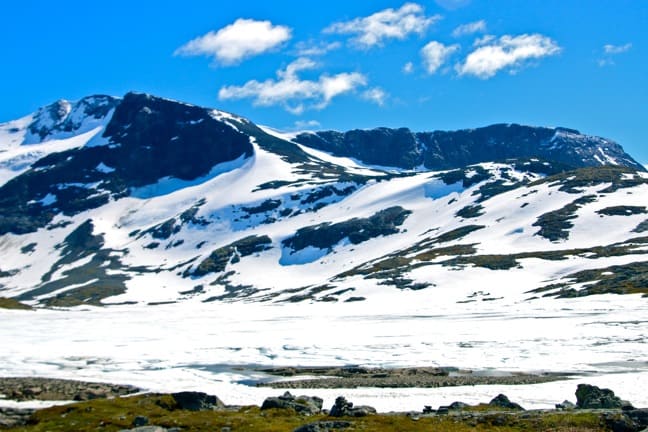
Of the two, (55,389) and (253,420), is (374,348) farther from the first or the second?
(253,420)

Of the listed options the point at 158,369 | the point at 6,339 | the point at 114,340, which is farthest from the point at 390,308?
the point at 158,369

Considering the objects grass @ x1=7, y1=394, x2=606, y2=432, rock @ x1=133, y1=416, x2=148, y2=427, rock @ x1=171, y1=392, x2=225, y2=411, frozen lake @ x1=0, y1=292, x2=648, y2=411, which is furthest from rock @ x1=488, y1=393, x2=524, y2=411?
rock @ x1=133, y1=416, x2=148, y2=427

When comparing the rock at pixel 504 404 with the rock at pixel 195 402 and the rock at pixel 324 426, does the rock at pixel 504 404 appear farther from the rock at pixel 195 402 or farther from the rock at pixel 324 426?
the rock at pixel 195 402

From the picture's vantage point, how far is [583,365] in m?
56.8

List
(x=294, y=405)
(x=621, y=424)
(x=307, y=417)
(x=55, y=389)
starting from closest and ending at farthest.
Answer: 1. (x=621, y=424)
2. (x=307, y=417)
3. (x=294, y=405)
4. (x=55, y=389)

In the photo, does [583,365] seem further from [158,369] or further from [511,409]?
[158,369]

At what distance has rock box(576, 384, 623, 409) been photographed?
34500 mm

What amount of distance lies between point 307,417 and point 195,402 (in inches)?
317

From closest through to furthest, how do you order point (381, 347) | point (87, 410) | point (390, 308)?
1. point (87, 410)
2. point (381, 347)
3. point (390, 308)

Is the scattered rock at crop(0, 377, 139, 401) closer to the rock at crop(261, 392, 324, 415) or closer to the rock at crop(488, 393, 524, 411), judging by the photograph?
the rock at crop(261, 392, 324, 415)

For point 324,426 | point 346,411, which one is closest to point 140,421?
point 346,411

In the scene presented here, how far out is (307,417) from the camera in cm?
3341

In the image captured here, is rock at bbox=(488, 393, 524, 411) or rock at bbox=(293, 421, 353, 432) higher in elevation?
rock at bbox=(293, 421, 353, 432)

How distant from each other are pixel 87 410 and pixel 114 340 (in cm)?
5840
